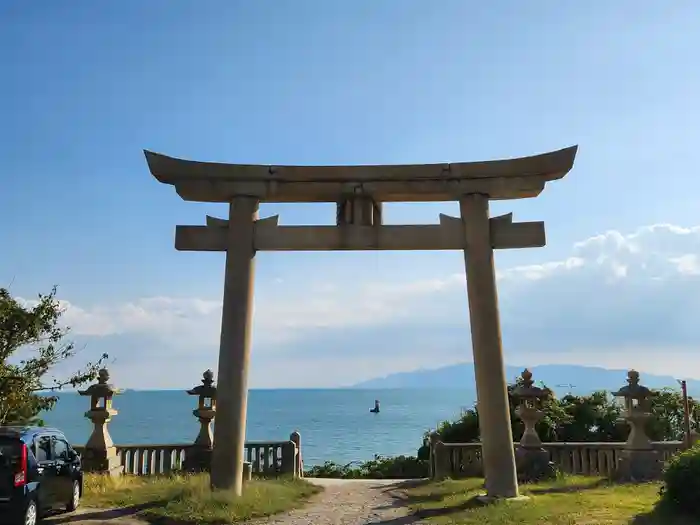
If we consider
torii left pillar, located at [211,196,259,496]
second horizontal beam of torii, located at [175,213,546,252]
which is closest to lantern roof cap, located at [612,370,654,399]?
second horizontal beam of torii, located at [175,213,546,252]

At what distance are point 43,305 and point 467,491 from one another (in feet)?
29.4

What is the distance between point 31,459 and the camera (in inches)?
306

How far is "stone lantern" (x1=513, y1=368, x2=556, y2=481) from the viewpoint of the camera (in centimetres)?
1264

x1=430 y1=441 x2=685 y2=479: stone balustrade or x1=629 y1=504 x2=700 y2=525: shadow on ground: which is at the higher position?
x1=430 y1=441 x2=685 y2=479: stone balustrade

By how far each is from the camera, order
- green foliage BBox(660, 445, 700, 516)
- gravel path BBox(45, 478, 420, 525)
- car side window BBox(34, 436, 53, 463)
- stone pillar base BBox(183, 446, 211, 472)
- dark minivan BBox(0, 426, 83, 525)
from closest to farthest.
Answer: dark minivan BBox(0, 426, 83, 525) → green foliage BBox(660, 445, 700, 516) → car side window BBox(34, 436, 53, 463) → gravel path BBox(45, 478, 420, 525) → stone pillar base BBox(183, 446, 211, 472)

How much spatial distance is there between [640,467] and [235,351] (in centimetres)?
816

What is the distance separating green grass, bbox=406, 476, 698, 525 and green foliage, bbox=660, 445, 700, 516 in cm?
17

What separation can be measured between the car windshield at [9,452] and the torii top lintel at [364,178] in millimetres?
4723

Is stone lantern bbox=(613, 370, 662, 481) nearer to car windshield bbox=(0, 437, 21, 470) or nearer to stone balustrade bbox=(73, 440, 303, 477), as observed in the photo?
stone balustrade bbox=(73, 440, 303, 477)

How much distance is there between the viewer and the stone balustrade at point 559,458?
517 inches

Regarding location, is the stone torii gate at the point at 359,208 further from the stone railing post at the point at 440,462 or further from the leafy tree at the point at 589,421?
the leafy tree at the point at 589,421

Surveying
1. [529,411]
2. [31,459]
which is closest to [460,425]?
[529,411]

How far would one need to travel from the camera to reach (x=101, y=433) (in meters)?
12.6

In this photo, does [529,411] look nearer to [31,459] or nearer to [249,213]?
[249,213]
